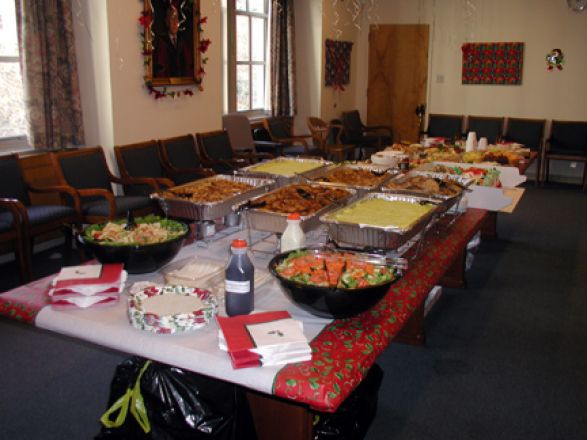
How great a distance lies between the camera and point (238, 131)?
6207mm

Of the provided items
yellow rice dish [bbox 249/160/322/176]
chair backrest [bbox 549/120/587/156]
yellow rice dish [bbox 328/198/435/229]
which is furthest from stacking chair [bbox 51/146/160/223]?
chair backrest [bbox 549/120/587/156]

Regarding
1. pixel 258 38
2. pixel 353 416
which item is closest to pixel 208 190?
pixel 353 416

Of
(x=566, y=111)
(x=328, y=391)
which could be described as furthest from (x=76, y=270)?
(x=566, y=111)

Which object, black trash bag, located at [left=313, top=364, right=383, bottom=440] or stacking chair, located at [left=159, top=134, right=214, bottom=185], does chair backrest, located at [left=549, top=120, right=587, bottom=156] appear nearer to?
stacking chair, located at [left=159, top=134, right=214, bottom=185]

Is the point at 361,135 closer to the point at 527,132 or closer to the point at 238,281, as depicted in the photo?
the point at 527,132

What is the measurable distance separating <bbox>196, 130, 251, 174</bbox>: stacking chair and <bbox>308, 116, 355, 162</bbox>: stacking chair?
1771 mm

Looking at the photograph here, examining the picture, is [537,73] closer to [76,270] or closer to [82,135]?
[82,135]

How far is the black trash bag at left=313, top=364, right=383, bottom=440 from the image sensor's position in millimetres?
1988

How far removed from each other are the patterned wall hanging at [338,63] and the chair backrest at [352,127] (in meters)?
0.39

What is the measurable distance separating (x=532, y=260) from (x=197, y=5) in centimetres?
343

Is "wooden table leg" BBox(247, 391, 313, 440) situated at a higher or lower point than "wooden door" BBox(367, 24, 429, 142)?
lower

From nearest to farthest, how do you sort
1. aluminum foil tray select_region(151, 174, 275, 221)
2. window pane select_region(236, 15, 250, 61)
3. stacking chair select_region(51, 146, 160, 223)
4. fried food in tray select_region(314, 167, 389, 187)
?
1. aluminum foil tray select_region(151, 174, 275, 221)
2. fried food in tray select_region(314, 167, 389, 187)
3. stacking chair select_region(51, 146, 160, 223)
4. window pane select_region(236, 15, 250, 61)

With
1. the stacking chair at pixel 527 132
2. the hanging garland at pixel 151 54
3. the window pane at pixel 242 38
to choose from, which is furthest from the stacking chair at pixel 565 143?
the hanging garland at pixel 151 54

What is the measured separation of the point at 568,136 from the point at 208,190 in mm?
5981
